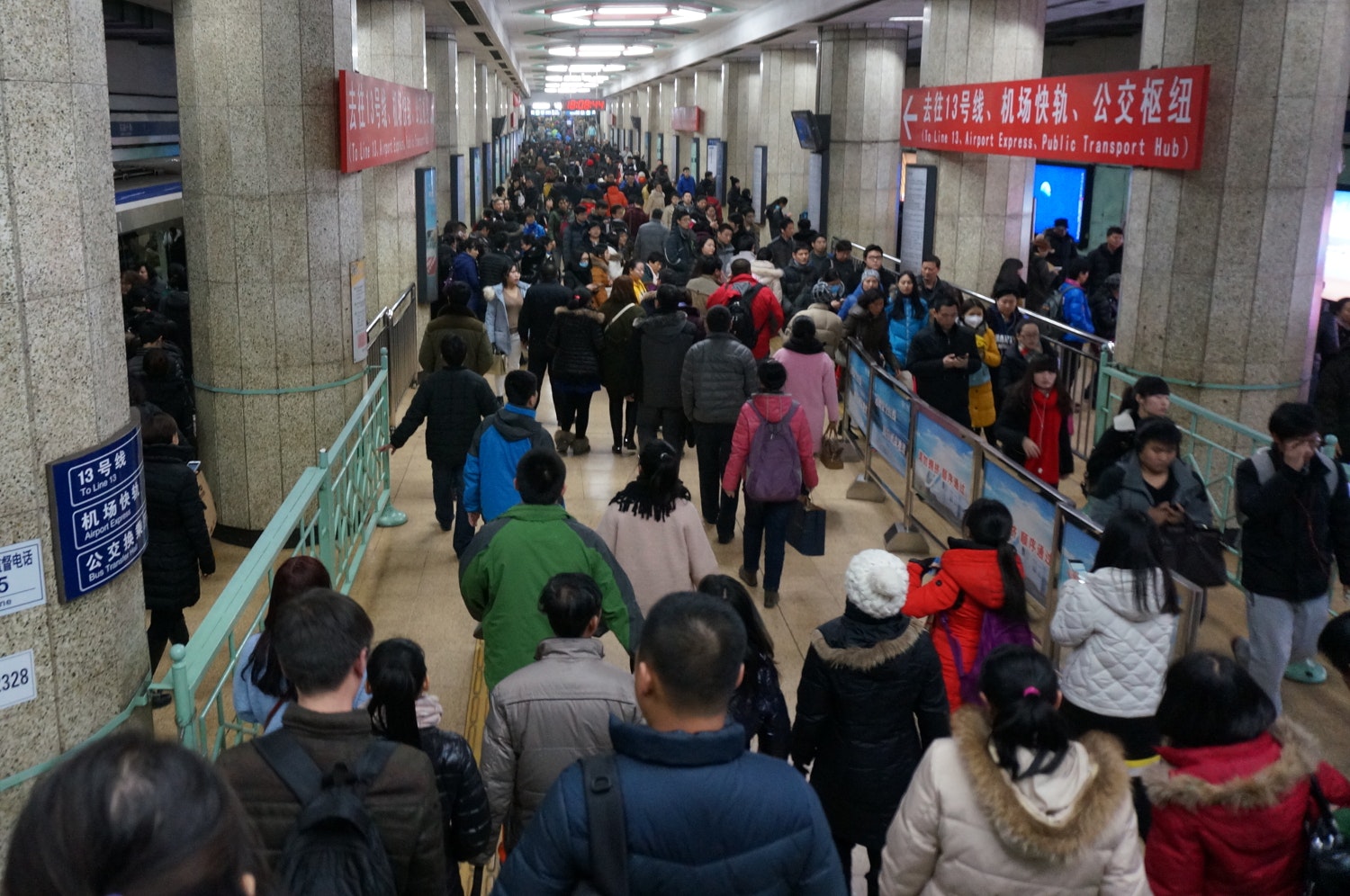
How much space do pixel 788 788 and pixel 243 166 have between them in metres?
6.81

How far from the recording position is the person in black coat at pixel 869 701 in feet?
12.6

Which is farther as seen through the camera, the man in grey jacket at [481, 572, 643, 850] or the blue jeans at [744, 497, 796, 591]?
the blue jeans at [744, 497, 796, 591]

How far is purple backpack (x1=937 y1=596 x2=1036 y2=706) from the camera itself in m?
4.71

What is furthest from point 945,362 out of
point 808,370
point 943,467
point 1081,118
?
point 1081,118

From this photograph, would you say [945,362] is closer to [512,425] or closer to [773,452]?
[773,452]

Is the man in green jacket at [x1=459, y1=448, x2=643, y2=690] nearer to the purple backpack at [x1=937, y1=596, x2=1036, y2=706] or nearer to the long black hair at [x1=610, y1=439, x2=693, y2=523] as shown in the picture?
the long black hair at [x1=610, y1=439, x2=693, y2=523]

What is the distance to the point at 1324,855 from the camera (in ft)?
9.98

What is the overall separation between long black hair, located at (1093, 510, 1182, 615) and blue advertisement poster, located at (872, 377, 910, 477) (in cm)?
393

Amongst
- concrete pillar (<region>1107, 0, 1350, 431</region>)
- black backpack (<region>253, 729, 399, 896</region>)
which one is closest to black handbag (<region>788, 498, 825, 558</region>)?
concrete pillar (<region>1107, 0, 1350, 431</region>)

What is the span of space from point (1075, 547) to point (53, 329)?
4227 millimetres

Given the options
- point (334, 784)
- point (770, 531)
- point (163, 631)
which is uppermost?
point (334, 784)

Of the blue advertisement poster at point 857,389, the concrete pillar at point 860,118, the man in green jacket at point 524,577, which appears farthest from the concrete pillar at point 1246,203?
the concrete pillar at point 860,118

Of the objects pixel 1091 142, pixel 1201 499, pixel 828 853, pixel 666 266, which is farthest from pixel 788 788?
pixel 666 266

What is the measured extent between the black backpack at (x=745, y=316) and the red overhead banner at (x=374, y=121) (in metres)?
3.10
